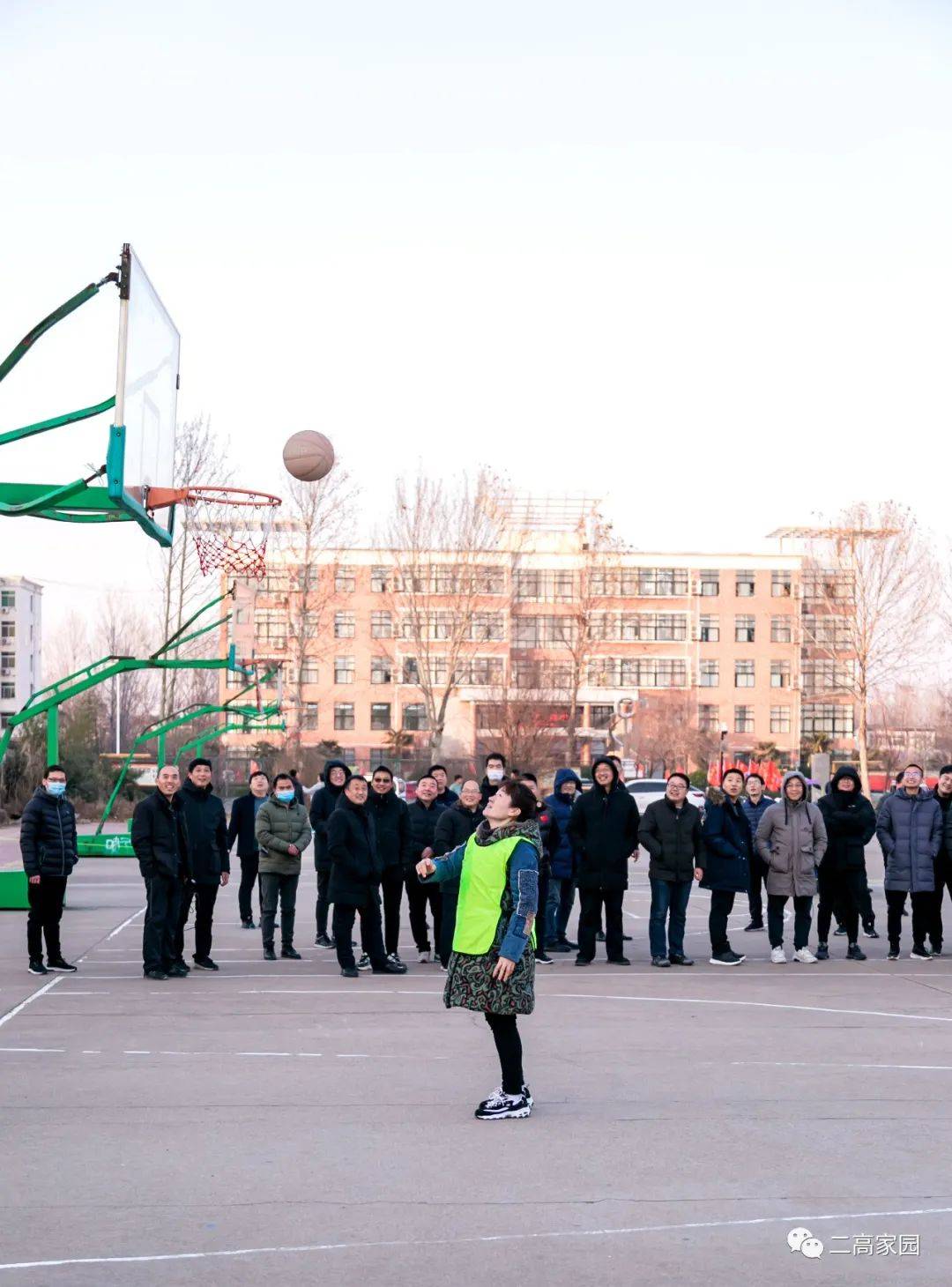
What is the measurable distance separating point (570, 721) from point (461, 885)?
62505mm

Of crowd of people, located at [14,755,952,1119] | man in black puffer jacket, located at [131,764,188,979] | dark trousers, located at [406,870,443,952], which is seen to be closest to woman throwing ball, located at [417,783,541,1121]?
crowd of people, located at [14,755,952,1119]

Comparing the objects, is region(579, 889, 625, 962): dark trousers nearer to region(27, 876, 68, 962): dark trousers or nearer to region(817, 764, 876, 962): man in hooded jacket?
region(817, 764, 876, 962): man in hooded jacket

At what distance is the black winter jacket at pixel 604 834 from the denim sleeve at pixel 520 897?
7.05m

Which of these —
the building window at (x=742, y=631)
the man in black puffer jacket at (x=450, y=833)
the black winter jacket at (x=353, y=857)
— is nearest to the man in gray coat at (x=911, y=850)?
the man in black puffer jacket at (x=450, y=833)

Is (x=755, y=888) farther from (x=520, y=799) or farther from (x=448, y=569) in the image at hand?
(x=448, y=569)

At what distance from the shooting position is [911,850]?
16172mm

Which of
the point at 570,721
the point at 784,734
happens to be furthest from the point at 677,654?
the point at 570,721

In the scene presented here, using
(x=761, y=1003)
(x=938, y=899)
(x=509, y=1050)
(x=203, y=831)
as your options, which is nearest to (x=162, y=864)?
(x=203, y=831)

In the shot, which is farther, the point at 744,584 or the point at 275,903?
the point at 744,584

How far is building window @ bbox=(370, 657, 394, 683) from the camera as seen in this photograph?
100188mm

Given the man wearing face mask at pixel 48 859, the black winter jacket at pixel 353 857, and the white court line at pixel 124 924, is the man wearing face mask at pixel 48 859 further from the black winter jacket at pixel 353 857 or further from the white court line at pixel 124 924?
the white court line at pixel 124 924

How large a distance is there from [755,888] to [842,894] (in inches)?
73.6

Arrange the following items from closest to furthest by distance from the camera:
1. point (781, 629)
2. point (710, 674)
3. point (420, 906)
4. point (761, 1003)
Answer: point (761, 1003) < point (420, 906) < point (710, 674) < point (781, 629)

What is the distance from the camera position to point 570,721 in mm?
71062
